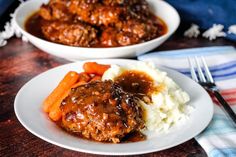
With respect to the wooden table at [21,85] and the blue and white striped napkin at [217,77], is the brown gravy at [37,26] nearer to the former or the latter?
the wooden table at [21,85]

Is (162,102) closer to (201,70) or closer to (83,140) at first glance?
(83,140)

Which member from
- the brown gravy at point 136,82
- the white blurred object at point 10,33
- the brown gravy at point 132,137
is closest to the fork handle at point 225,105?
the brown gravy at point 136,82

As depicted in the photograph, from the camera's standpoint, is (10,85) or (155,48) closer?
(10,85)

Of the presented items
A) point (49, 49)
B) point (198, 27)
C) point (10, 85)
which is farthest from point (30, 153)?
point (198, 27)

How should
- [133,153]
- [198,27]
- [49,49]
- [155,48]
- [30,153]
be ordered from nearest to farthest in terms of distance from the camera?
1. [133,153]
2. [30,153]
3. [49,49]
4. [155,48]
5. [198,27]

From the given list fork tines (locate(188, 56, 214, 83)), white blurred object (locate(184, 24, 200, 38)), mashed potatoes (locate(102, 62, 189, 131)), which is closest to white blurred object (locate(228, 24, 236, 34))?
white blurred object (locate(184, 24, 200, 38))

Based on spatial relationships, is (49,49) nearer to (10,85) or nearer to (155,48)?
(10,85)

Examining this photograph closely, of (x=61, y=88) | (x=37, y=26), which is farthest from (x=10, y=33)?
(x=61, y=88)

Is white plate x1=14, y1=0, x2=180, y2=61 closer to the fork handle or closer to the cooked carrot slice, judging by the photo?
the cooked carrot slice
